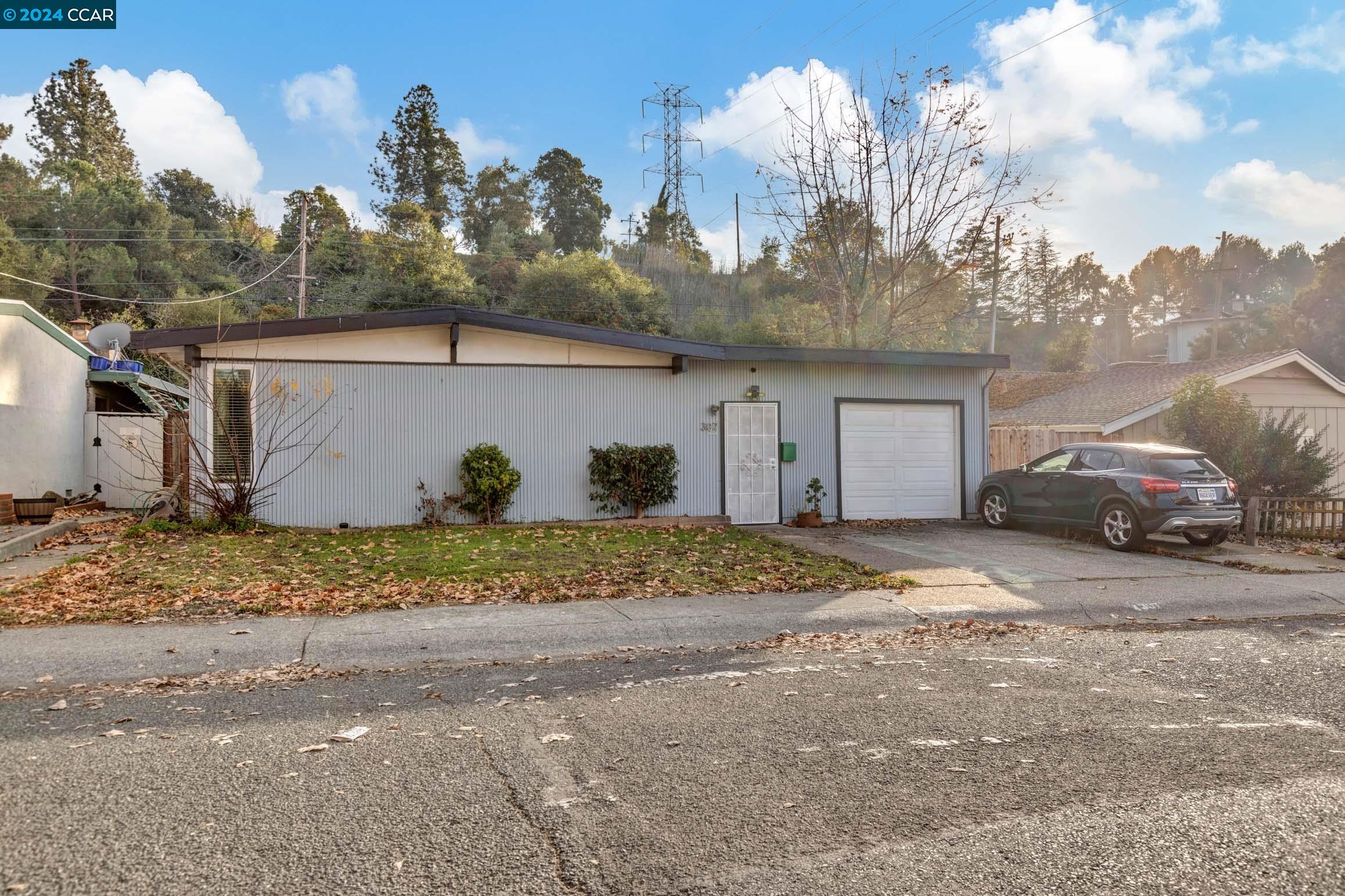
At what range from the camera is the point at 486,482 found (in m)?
13.5

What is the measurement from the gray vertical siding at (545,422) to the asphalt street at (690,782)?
8047 mm

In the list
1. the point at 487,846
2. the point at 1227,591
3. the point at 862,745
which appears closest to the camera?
the point at 487,846

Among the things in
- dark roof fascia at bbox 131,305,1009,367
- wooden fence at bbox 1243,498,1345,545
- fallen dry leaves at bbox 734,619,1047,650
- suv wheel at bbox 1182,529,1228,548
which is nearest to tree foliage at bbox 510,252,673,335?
dark roof fascia at bbox 131,305,1009,367

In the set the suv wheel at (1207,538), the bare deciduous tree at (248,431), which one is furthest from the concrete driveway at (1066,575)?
the bare deciduous tree at (248,431)

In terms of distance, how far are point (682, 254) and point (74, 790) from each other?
154 feet

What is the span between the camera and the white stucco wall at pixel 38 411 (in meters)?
14.8

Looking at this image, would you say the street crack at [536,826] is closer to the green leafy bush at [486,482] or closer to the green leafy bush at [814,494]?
the green leafy bush at [486,482]

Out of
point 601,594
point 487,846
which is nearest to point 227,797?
point 487,846

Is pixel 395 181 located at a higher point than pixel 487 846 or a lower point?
higher

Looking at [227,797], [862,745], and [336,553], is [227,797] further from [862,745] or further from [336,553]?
[336,553]

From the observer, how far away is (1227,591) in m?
9.11

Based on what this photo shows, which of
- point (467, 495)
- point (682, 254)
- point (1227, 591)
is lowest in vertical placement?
point (1227, 591)

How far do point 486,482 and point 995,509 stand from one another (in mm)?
8613

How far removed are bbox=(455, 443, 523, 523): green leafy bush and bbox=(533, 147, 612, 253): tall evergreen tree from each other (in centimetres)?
4201
